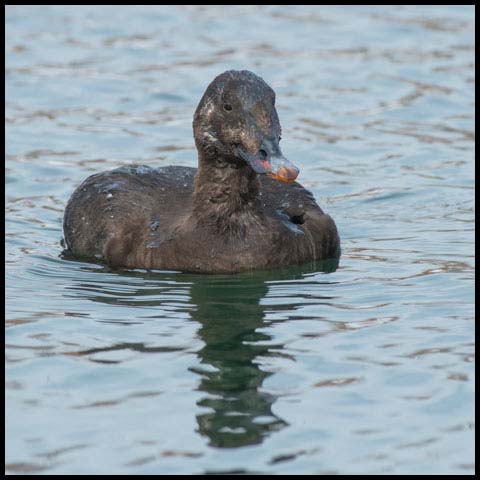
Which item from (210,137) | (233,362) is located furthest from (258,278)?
(233,362)

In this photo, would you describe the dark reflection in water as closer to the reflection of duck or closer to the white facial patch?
the reflection of duck

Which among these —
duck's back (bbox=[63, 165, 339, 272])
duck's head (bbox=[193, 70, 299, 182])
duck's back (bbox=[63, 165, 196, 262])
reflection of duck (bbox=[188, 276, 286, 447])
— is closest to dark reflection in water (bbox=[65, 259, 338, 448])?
reflection of duck (bbox=[188, 276, 286, 447])

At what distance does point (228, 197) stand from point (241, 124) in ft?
2.65

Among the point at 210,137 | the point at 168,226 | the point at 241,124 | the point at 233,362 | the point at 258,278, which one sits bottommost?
the point at 233,362

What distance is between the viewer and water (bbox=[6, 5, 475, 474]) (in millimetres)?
8812

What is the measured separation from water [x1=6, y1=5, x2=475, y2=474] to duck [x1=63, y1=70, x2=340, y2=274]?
0.59 feet

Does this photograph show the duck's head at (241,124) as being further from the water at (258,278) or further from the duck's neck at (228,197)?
the water at (258,278)

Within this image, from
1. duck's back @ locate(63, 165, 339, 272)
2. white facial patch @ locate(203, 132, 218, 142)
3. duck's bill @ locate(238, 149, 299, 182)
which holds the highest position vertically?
white facial patch @ locate(203, 132, 218, 142)

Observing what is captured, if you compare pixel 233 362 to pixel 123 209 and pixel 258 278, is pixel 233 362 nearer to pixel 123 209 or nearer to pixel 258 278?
pixel 258 278

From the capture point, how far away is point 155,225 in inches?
491

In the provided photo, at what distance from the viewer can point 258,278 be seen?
471 inches

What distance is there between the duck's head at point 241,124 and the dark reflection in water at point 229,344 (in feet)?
3.10

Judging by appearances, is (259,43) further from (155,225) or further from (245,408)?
(245,408)

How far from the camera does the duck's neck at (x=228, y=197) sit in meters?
12.1
